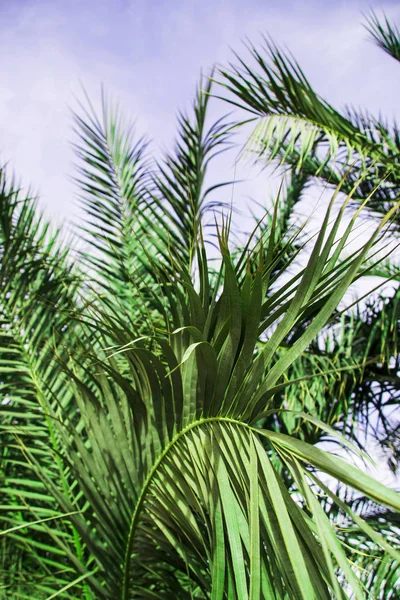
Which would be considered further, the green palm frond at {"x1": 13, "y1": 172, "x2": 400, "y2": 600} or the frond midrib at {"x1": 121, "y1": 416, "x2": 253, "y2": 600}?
the frond midrib at {"x1": 121, "y1": 416, "x2": 253, "y2": 600}

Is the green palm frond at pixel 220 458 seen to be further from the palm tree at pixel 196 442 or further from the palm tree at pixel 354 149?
the palm tree at pixel 354 149

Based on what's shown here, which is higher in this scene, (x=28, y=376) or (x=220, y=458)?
(x=220, y=458)

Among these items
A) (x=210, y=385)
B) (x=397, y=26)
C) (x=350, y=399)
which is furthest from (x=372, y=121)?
(x=210, y=385)

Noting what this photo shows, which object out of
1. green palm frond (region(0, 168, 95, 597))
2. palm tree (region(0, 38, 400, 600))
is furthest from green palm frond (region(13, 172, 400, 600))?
green palm frond (region(0, 168, 95, 597))

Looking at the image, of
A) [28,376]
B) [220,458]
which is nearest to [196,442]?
[220,458]

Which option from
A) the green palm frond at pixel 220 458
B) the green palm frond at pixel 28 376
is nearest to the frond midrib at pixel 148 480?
the green palm frond at pixel 220 458

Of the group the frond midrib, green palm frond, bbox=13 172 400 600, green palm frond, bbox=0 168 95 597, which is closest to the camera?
green palm frond, bbox=13 172 400 600

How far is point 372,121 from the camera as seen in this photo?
3.95m

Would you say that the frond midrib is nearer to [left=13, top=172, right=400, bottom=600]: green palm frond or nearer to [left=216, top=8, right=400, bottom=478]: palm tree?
[left=13, top=172, right=400, bottom=600]: green palm frond

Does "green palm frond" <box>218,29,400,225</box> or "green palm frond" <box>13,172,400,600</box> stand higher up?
"green palm frond" <box>218,29,400,225</box>

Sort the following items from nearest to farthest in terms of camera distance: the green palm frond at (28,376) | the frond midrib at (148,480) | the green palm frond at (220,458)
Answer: the green palm frond at (220,458) → the frond midrib at (148,480) → the green palm frond at (28,376)

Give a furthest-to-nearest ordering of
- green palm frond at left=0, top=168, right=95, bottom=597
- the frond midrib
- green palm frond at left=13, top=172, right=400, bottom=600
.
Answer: green palm frond at left=0, top=168, right=95, bottom=597, the frond midrib, green palm frond at left=13, top=172, right=400, bottom=600

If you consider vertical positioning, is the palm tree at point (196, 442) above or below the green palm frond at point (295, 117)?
below

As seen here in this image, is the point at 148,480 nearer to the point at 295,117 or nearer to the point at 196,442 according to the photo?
the point at 196,442
